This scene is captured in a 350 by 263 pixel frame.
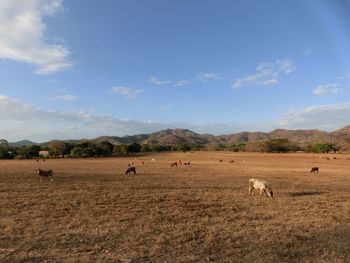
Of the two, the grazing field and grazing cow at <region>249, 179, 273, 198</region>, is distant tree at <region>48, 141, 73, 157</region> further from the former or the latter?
grazing cow at <region>249, 179, 273, 198</region>

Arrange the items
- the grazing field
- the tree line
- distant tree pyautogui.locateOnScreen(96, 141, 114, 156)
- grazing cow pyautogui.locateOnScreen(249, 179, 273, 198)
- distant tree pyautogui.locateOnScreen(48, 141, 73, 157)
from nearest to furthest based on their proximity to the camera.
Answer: the grazing field
grazing cow pyautogui.locateOnScreen(249, 179, 273, 198)
the tree line
distant tree pyautogui.locateOnScreen(48, 141, 73, 157)
distant tree pyautogui.locateOnScreen(96, 141, 114, 156)

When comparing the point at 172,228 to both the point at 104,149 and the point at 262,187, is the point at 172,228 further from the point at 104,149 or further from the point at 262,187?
the point at 104,149

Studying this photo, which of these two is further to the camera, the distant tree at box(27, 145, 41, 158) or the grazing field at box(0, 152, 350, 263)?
the distant tree at box(27, 145, 41, 158)

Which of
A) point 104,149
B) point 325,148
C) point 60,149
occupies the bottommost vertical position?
point 325,148

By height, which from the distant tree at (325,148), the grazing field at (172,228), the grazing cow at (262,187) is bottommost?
the grazing field at (172,228)

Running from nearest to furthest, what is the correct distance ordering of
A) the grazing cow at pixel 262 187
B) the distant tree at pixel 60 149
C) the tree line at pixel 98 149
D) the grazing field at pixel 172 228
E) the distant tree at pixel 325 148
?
1. the grazing field at pixel 172 228
2. the grazing cow at pixel 262 187
3. the tree line at pixel 98 149
4. the distant tree at pixel 60 149
5. the distant tree at pixel 325 148

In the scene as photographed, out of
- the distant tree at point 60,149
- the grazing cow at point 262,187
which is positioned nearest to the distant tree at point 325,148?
the distant tree at point 60,149

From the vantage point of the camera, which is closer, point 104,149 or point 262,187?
point 262,187

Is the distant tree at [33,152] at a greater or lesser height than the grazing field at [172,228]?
greater

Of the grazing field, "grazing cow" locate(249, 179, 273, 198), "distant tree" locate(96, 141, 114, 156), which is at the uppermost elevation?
"distant tree" locate(96, 141, 114, 156)

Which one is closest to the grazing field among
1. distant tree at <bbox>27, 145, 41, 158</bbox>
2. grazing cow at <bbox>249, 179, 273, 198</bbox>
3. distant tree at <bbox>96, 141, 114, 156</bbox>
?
grazing cow at <bbox>249, 179, 273, 198</bbox>

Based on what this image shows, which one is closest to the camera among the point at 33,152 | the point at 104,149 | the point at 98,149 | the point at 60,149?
the point at 33,152

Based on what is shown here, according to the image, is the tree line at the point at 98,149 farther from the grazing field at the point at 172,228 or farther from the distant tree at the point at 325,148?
the grazing field at the point at 172,228

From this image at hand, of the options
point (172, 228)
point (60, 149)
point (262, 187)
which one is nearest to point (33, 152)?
point (60, 149)
